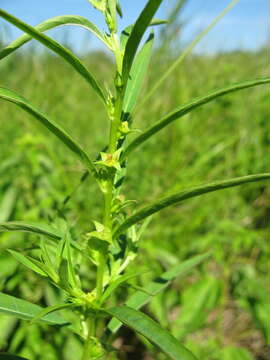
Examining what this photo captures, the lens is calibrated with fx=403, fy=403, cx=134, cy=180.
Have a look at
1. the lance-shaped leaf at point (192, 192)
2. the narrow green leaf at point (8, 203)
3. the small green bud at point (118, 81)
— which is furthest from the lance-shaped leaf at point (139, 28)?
the narrow green leaf at point (8, 203)

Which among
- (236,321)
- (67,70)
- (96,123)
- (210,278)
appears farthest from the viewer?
(67,70)

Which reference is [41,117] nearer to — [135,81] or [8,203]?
[135,81]

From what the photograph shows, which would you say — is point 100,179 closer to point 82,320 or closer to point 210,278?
point 82,320

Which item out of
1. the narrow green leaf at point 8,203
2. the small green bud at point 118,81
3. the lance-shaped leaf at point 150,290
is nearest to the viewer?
the small green bud at point 118,81

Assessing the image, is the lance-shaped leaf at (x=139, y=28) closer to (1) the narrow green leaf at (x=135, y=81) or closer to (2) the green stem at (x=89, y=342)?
(1) the narrow green leaf at (x=135, y=81)

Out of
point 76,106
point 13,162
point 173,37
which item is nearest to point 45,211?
point 13,162

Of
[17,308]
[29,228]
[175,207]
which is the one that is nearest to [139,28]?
[29,228]
